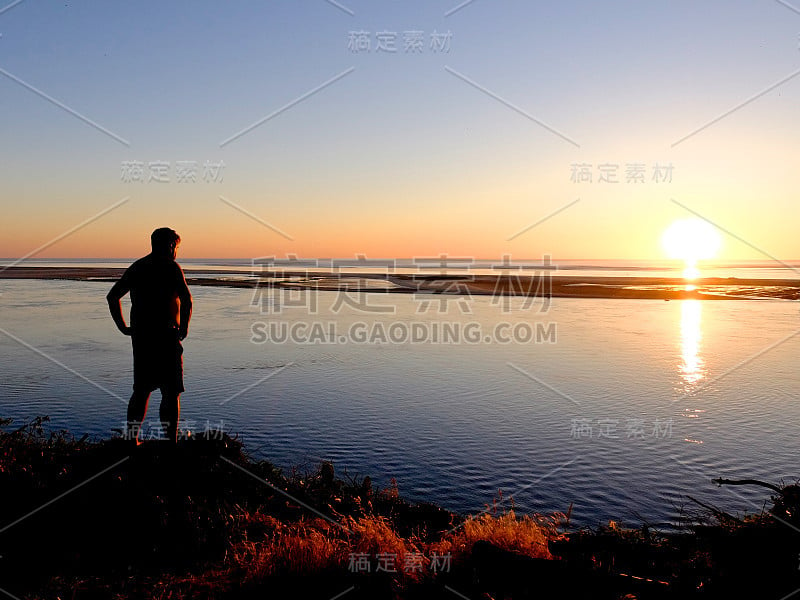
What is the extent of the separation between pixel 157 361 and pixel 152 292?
105cm

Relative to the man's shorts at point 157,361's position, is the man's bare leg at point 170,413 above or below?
below

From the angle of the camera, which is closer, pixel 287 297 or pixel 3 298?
pixel 3 298

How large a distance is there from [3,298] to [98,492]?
2113 inches

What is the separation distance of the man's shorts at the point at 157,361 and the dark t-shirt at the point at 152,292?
11cm

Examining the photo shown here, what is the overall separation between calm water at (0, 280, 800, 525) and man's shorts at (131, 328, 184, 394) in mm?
3533

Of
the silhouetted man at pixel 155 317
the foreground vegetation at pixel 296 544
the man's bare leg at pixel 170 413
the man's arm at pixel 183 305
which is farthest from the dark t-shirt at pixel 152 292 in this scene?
the foreground vegetation at pixel 296 544

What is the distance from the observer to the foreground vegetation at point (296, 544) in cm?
629

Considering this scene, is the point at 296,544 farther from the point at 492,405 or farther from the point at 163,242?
the point at 492,405

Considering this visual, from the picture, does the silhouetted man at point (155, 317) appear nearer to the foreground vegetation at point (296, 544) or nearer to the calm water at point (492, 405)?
the foreground vegetation at point (296, 544)

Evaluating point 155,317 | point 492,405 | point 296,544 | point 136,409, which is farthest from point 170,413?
point 492,405

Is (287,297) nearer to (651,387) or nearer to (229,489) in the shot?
(651,387)

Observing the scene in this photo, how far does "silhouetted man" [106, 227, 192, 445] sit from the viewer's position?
28.9ft

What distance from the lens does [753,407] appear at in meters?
16.0

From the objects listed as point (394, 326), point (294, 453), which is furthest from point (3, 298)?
point (294, 453)
